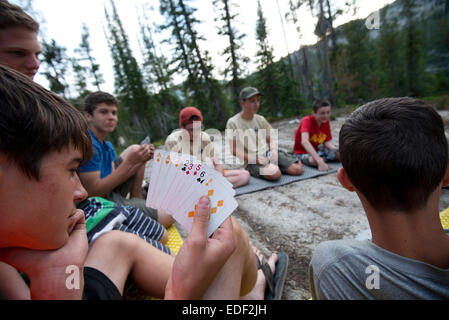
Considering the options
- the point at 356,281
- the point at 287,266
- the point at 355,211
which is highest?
the point at 356,281

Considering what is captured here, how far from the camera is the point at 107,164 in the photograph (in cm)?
216

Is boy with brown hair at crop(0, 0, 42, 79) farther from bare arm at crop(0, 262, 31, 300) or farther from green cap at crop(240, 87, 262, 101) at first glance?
green cap at crop(240, 87, 262, 101)

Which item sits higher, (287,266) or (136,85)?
(136,85)

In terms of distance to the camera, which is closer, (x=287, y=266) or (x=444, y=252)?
(x=444, y=252)

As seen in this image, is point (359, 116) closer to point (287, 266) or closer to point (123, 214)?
point (287, 266)

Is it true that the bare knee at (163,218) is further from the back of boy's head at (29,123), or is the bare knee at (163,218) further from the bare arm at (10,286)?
the back of boy's head at (29,123)

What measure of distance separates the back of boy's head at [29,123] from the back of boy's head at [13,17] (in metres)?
1.15

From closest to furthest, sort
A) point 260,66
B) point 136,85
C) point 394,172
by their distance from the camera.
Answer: point 394,172, point 260,66, point 136,85

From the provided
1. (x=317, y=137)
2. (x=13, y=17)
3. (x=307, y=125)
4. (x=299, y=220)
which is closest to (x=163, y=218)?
(x=299, y=220)

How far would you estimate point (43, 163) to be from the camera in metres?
0.50

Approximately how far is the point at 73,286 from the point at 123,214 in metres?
0.73

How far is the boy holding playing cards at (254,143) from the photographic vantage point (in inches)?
128

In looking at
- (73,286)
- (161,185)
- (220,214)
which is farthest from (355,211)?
(73,286)

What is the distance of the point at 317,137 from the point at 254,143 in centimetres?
120
